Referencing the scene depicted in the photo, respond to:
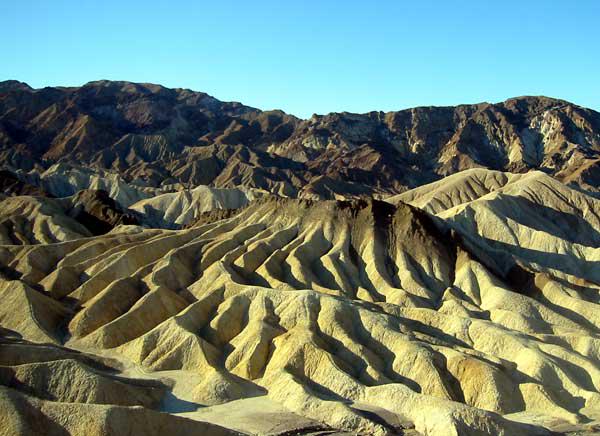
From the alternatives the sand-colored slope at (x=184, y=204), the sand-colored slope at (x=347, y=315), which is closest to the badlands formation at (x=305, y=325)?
the sand-colored slope at (x=347, y=315)

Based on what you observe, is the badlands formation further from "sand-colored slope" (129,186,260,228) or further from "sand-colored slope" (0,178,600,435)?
"sand-colored slope" (129,186,260,228)

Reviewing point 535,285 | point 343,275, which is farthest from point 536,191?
point 343,275

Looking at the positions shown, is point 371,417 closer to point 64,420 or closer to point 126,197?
point 64,420

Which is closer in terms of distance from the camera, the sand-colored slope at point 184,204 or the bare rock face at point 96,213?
the bare rock face at point 96,213

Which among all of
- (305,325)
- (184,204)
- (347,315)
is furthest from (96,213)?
(347,315)

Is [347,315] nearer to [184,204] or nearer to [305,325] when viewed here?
[305,325]

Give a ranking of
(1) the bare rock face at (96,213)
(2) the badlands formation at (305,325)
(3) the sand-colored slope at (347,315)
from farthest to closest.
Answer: (1) the bare rock face at (96,213) → (3) the sand-colored slope at (347,315) → (2) the badlands formation at (305,325)

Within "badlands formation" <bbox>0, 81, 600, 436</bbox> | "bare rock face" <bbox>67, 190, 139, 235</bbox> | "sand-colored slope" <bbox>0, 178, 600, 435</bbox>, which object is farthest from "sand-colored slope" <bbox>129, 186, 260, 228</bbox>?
"sand-colored slope" <bbox>0, 178, 600, 435</bbox>

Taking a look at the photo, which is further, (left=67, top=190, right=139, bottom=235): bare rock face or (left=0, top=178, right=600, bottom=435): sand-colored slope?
(left=67, top=190, right=139, bottom=235): bare rock face

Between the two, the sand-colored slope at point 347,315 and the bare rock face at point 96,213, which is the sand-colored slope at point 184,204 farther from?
the sand-colored slope at point 347,315

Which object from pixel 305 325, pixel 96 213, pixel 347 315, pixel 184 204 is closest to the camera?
pixel 305 325
